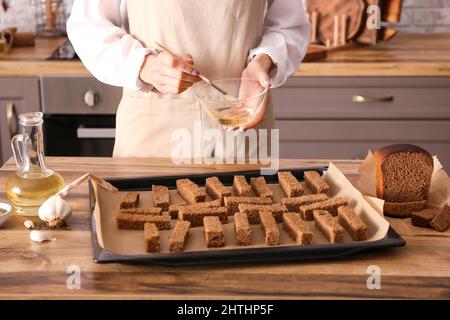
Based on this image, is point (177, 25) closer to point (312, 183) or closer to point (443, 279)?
point (312, 183)

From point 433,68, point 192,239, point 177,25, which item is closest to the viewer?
point 192,239

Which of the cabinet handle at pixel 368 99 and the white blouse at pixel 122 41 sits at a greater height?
the white blouse at pixel 122 41

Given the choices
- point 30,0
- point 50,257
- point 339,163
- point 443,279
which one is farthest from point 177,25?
point 30,0

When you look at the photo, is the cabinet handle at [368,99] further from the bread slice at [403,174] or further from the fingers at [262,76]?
the bread slice at [403,174]

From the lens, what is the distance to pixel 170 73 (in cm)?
187

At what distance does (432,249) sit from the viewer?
1.43 meters

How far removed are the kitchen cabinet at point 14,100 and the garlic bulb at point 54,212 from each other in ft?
5.26

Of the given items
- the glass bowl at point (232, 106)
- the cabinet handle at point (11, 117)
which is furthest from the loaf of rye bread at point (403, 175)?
the cabinet handle at point (11, 117)

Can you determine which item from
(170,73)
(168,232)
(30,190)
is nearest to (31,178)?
(30,190)

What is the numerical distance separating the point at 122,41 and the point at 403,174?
85cm

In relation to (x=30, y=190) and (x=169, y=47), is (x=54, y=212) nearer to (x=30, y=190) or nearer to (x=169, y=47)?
(x=30, y=190)

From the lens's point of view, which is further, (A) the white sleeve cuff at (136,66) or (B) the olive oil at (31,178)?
(A) the white sleeve cuff at (136,66)

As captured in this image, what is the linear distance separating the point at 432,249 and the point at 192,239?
1.48 ft

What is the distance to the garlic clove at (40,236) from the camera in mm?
1451
